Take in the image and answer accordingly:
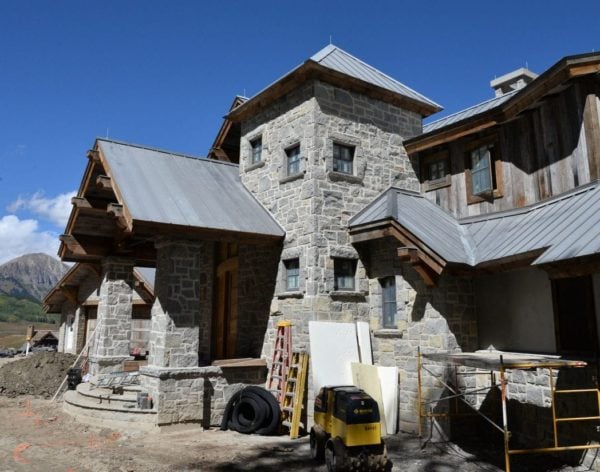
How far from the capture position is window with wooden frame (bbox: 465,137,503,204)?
11.0 metres

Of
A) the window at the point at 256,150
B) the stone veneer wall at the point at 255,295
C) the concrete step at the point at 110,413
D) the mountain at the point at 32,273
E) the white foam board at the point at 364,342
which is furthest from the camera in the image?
the mountain at the point at 32,273

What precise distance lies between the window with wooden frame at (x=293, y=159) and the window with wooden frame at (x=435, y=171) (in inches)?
138

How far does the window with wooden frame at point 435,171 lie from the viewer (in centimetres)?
1239

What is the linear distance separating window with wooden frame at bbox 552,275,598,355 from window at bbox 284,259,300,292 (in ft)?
17.8

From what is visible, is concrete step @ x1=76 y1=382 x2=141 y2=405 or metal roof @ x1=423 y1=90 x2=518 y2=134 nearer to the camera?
concrete step @ x1=76 y1=382 x2=141 y2=405

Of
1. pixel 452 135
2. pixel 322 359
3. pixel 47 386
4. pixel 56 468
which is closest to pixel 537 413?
pixel 322 359

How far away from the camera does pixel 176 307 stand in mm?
10531

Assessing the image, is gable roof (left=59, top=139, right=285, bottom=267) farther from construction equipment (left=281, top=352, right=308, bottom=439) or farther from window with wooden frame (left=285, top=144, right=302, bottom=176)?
construction equipment (left=281, top=352, right=308, bottom=439)

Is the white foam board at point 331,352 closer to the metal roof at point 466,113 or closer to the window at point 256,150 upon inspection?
the window at point 256,150

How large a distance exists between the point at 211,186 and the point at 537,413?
893 centimetres

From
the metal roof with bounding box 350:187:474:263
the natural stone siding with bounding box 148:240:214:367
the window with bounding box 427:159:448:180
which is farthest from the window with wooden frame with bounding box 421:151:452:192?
the natural stone siding with bounding box 148:240:214:367

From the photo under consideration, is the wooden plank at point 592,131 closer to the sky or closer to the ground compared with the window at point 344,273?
closer to the sky

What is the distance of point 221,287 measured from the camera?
14336 millimetres

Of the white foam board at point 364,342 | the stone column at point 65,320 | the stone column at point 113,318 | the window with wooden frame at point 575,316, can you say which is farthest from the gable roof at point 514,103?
the stone column at point 65,320
